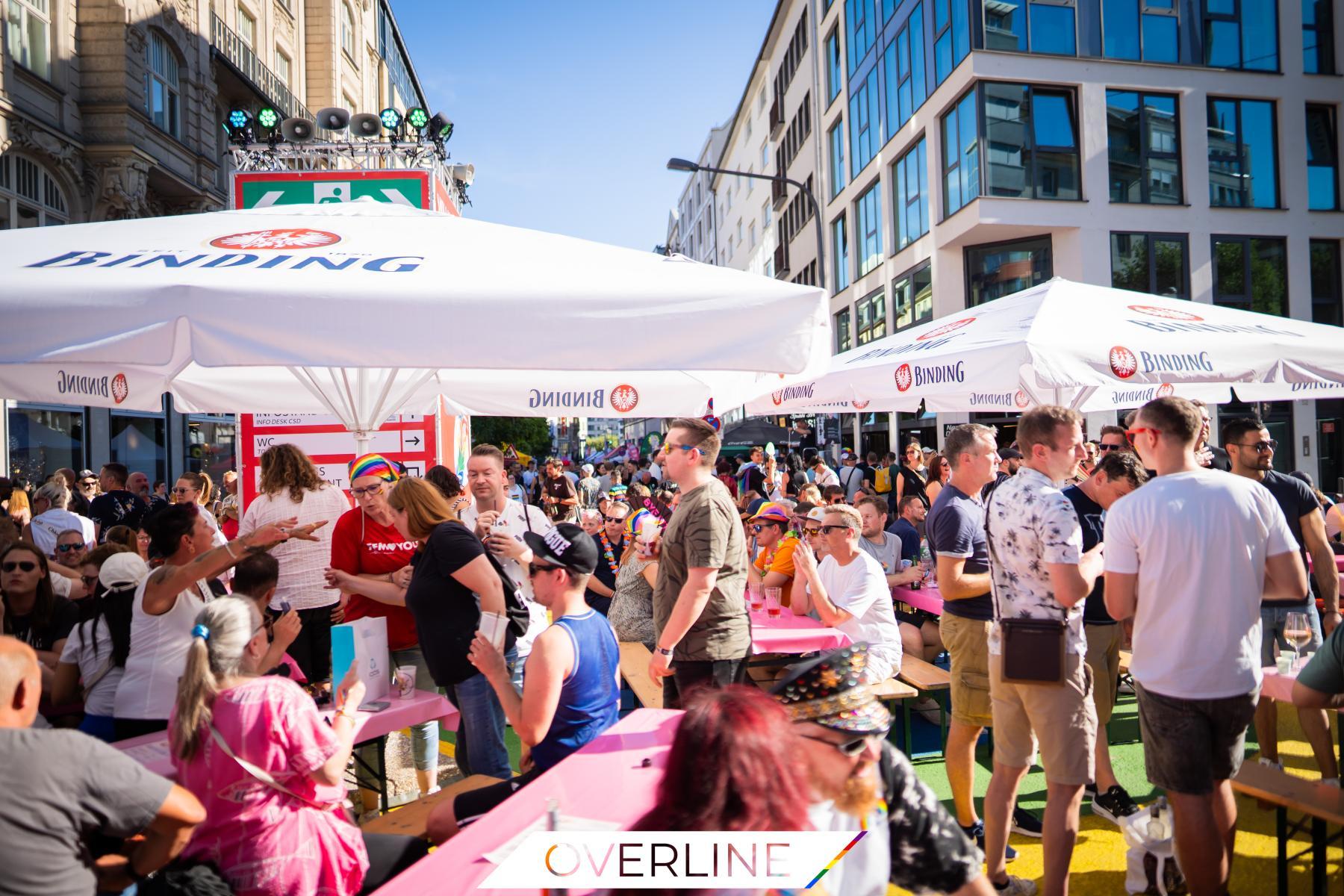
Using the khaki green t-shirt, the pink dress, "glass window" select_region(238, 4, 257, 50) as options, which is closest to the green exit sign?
the khaki green t-shirt

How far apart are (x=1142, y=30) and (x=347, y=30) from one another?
96.0 feet

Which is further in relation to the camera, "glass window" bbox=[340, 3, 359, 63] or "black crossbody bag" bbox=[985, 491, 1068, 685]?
"glass window" bbox=[340, 3, 359, 63]

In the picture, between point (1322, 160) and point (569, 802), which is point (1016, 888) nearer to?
point (569, 802)

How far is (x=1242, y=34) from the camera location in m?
19.1

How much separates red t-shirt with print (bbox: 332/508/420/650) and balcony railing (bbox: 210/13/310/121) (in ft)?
65.0

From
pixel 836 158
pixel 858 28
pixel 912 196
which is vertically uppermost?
pixel 858 28

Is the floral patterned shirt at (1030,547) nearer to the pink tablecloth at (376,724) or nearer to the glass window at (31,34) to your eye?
the pink tablecloth at (376,724)

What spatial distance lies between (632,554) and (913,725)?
2.57 metres

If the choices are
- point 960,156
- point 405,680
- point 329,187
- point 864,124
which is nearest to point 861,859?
point 405,680

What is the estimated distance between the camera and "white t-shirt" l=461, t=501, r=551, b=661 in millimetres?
4535

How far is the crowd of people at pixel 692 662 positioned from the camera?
1.96m

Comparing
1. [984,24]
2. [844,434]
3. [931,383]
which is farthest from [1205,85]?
[931,383]

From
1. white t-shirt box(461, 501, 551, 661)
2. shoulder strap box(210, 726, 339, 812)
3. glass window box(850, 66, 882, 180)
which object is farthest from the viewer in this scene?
glass window box(850, 66, 882, 180)

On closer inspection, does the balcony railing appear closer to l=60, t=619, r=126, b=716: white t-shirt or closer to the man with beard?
l=60, t=619, r=126, b=716: white t-shirt
